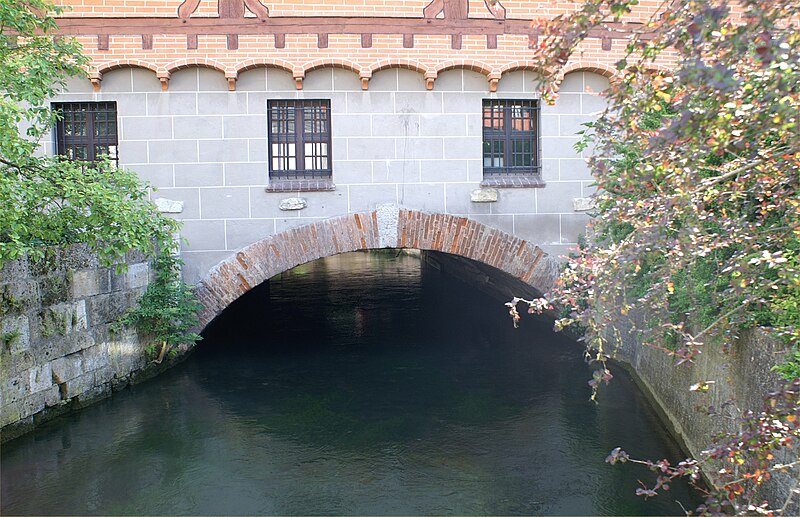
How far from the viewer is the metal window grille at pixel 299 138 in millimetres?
8172

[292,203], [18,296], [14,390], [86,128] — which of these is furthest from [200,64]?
[14,390]

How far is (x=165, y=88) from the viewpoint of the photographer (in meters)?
7.93

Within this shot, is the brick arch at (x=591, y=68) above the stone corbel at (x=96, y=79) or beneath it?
above

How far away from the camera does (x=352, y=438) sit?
6559mm

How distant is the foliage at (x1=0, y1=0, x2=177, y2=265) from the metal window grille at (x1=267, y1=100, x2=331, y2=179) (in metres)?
2.34

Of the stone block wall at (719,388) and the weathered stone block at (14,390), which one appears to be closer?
the stone block wall at (719,388)

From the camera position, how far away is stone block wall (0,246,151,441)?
6.13 meters

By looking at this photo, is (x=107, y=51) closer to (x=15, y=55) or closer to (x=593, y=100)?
(x=15, y=55)

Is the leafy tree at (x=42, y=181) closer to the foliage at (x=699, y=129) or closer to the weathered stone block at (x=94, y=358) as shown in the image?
the weathered stone block at (x=94, y=358)

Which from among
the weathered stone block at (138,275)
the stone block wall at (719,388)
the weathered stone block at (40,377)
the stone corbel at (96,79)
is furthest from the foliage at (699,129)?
the stone corbel at (96,79)

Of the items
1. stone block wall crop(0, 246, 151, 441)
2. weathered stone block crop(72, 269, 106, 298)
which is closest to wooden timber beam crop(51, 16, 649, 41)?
stone block wall crop(0, 246, 151, 441)

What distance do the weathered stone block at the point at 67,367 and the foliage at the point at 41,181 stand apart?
133 cm

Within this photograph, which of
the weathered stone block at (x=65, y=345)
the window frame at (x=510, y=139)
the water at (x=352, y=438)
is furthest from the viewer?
the window frame at (x=510, y=139)

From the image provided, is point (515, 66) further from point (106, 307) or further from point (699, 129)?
point (699, 129)
